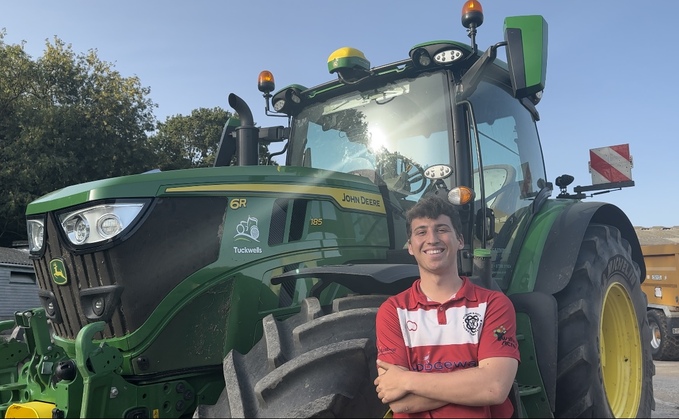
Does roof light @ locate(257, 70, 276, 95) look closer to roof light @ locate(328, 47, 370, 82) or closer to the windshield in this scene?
the windshield

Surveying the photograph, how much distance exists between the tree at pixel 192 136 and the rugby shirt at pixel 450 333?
2505cm

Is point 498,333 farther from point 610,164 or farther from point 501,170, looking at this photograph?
point 610,164

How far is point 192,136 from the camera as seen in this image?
28.0 meters

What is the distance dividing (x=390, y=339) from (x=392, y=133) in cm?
199

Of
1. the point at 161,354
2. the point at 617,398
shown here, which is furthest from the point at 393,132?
the point at 617,398

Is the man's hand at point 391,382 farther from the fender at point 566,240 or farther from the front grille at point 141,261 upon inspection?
the fender at point 566,240

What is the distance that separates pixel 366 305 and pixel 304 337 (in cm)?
38

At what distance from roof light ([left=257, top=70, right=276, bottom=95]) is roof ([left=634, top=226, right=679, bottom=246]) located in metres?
9.81

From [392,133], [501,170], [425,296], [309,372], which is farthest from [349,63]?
[309,372]

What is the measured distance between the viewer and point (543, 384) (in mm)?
2980

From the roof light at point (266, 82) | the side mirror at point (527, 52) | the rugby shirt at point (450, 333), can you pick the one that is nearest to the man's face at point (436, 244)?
the rugby shirt at point (450, 333)

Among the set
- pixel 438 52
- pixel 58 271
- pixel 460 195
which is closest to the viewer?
pixel 58 271

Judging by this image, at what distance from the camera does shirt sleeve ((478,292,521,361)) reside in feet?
6.50

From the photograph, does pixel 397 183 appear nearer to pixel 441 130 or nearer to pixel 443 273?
pixel 441 130
